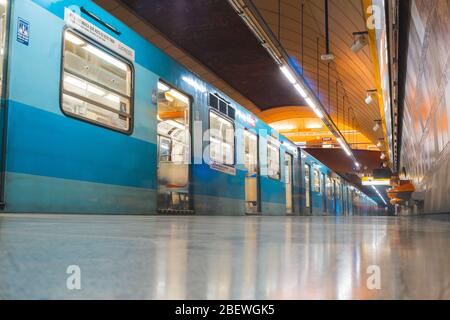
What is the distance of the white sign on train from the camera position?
379 cm

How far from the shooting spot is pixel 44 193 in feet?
11.2

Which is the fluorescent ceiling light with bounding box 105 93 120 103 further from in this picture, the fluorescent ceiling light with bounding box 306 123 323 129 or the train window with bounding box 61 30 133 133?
the fluorescent ceiling light with bounding box 306 123 323 129

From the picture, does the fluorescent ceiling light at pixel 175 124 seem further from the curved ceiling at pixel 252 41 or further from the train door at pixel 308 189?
the curved ceiling at pixel 252 41

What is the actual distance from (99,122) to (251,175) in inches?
172

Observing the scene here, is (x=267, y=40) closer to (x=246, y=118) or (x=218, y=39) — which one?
(x=246, y=118)

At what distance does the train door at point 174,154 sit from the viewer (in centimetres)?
570

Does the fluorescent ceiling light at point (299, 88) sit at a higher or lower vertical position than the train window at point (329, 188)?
higher

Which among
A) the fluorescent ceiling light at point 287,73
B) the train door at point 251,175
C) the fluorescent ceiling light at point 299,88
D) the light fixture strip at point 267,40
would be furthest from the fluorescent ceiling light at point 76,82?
the fluorescent ceiling light at point 299,88

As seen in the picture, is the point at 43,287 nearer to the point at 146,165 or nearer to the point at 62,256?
the point at 62,256

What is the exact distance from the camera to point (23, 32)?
132 inches

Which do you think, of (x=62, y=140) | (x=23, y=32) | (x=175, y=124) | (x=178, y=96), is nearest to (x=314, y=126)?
(x=175, y=124)

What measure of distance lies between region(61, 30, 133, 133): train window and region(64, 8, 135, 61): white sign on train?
68mm

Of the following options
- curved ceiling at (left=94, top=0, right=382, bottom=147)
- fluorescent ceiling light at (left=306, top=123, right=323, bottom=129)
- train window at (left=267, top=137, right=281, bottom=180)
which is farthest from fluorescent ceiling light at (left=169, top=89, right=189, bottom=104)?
fluorescent ceiling light at (left=306, top=123, right=323, bottom=129)

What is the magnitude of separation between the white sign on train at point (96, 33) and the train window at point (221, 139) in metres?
2.04
